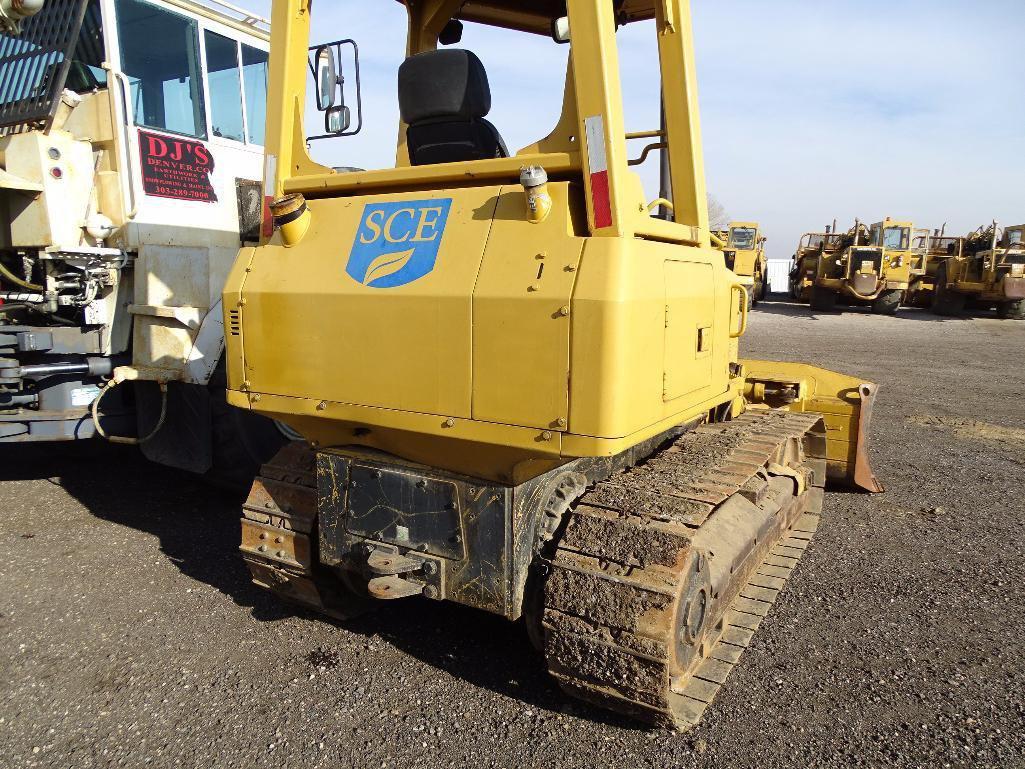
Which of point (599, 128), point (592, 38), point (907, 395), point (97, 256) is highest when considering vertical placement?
point (592, 38)

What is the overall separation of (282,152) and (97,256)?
2118 millimetres

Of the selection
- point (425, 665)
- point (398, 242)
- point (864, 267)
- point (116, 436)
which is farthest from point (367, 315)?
point (864, 267)

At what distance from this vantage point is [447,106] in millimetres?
3023

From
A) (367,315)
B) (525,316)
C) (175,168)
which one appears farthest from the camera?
(175,168)

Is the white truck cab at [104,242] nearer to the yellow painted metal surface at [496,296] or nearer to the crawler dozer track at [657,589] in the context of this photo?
the yellow painted metal surface at [496,296]

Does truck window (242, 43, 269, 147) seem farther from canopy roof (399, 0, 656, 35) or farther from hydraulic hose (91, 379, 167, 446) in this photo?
canopy roof (399, 0, 656, 35)

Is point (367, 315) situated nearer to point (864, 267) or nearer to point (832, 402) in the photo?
point (832, 402)

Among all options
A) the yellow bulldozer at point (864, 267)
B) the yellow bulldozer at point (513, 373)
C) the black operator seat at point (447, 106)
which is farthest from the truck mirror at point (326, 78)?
the yellow bulldozer at point (864, 267)

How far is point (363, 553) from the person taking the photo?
313 cm

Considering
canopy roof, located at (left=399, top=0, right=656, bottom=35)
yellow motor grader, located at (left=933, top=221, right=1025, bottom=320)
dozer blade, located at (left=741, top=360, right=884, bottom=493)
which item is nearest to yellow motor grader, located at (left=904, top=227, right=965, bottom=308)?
yellow motor grader, located at (left=933, top=221, right=1025, bottom=320)

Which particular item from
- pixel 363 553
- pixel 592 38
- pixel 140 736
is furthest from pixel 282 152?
pixel 140 736

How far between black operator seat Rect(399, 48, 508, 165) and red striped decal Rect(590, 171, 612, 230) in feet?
2.60

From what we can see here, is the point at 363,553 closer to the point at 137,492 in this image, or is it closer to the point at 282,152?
the point at 282,152

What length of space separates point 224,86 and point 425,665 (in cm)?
452
